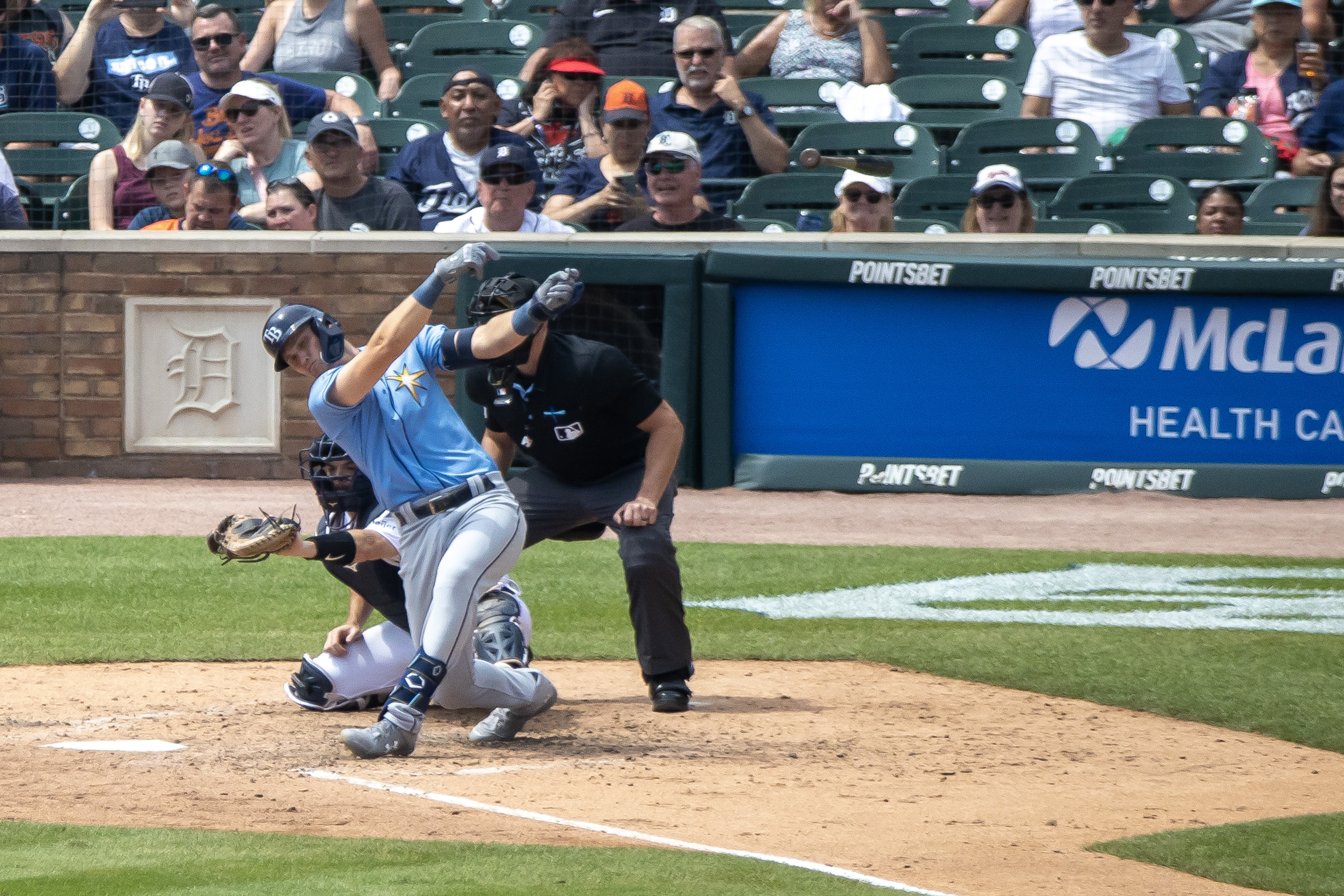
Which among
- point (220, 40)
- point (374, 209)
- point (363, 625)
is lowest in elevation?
point (363, 625)

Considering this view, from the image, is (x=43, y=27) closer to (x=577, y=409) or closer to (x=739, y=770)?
(x=577, y=409)

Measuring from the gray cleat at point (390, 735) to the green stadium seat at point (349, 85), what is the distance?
8.26 metres

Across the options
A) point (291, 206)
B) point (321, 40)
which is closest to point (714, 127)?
point (291, 206)

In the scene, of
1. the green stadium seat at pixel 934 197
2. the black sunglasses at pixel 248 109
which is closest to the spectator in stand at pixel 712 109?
the green stadium seat at pixel 934 197

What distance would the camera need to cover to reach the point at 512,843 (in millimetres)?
4031

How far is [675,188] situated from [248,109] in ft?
9.39

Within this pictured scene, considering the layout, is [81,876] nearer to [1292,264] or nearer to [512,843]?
[512,843]

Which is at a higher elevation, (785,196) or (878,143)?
(878,143)

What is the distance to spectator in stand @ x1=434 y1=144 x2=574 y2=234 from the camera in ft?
34.7

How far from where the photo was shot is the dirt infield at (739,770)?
4.15 metres

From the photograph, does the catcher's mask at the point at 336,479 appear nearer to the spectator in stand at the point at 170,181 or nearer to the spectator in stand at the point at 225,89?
the spectator in stand at the point at 170,181

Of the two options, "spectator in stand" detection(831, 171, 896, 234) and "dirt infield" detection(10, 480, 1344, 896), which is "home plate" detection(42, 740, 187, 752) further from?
"spectator in stand" detection(831, 171, 896, 234)

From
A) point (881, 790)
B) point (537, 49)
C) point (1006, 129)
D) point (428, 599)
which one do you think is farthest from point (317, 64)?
point (881, 790)

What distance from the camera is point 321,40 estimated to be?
1274cm
